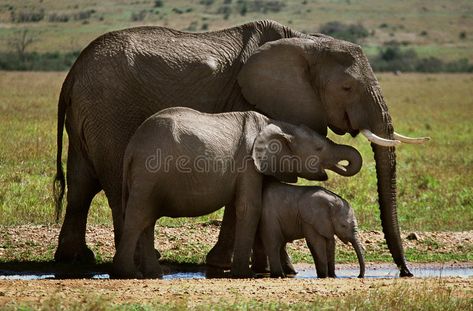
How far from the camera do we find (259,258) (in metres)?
12.0

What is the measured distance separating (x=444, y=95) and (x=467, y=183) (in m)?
25.9

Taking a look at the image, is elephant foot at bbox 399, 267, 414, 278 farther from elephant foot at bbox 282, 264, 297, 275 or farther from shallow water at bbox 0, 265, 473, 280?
elephant foot at bbox 282, 264, 297, 275

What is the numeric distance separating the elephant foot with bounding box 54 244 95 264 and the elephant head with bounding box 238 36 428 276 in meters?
2.27

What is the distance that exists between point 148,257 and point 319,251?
1.54 meters

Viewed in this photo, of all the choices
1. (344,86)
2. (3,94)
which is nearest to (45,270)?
(344,86)

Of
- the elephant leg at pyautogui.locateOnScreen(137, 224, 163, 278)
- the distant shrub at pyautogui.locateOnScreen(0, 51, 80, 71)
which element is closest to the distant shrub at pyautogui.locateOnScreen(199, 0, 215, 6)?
the distant shrub at pyautogui.locateOnScreen(0, 51, 80, 71)

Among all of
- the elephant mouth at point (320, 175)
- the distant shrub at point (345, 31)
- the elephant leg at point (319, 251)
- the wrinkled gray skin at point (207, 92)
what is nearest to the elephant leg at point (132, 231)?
the wrinkled gray skin at point (207, 92)

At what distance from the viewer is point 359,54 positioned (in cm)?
1208

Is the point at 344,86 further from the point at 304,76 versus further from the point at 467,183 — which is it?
the point at 467,183

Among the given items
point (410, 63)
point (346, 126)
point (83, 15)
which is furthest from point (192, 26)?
point (346, 126)

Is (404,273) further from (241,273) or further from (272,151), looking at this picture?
(272,151)

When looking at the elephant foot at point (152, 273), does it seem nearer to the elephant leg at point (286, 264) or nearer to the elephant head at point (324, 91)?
the elephant leg at point (286, 264)

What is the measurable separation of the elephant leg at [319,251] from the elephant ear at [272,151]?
0.73 meters

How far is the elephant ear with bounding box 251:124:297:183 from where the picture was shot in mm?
11305
